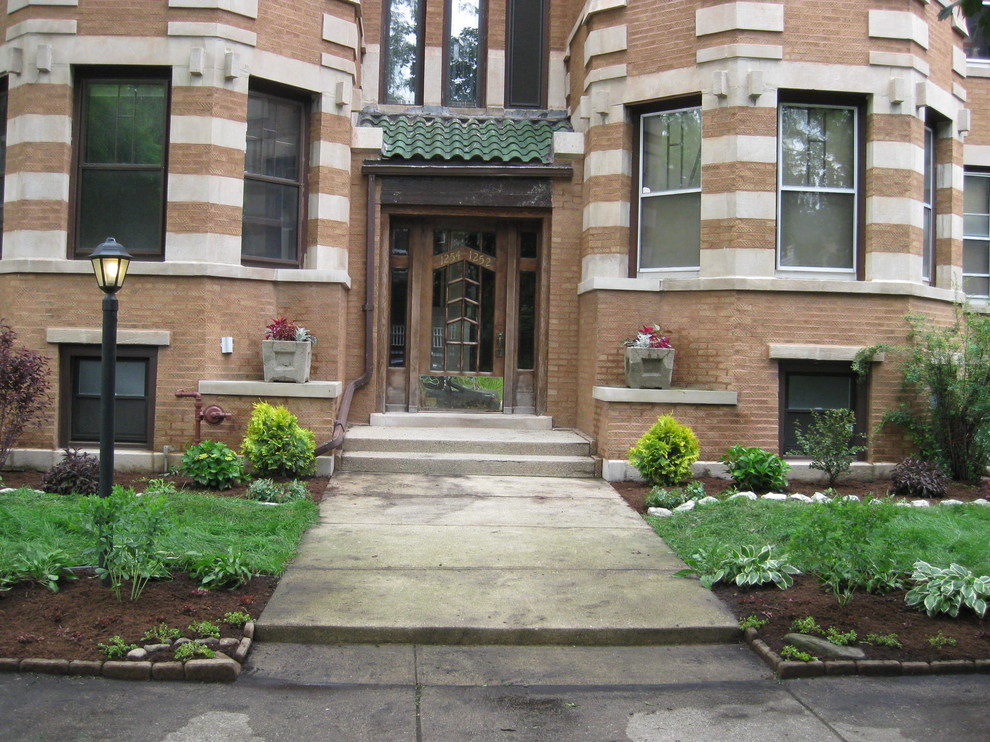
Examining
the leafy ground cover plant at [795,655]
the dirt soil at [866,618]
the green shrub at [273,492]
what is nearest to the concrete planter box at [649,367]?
the green shrub at [273,492]

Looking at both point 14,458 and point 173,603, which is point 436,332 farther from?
point 173,603

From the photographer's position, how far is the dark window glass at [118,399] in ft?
31.6

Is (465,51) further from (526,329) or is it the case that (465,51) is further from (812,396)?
(812,396)

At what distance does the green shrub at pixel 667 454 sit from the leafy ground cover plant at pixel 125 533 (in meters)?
5.15

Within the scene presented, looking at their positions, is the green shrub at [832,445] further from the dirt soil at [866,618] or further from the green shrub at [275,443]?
the green shrub at [275,443]

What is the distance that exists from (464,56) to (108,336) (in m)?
8.15

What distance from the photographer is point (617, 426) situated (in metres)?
9.66

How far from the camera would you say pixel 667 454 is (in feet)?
29.6

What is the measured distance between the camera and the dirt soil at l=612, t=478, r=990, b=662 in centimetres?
496

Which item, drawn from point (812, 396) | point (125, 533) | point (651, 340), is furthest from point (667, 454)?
point (125, 533)

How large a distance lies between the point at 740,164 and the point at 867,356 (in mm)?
2558

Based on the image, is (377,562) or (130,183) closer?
(377,562)

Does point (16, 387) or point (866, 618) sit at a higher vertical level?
point (16, 387)

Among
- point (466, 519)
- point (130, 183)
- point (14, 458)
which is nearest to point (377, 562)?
point (466, 519)
